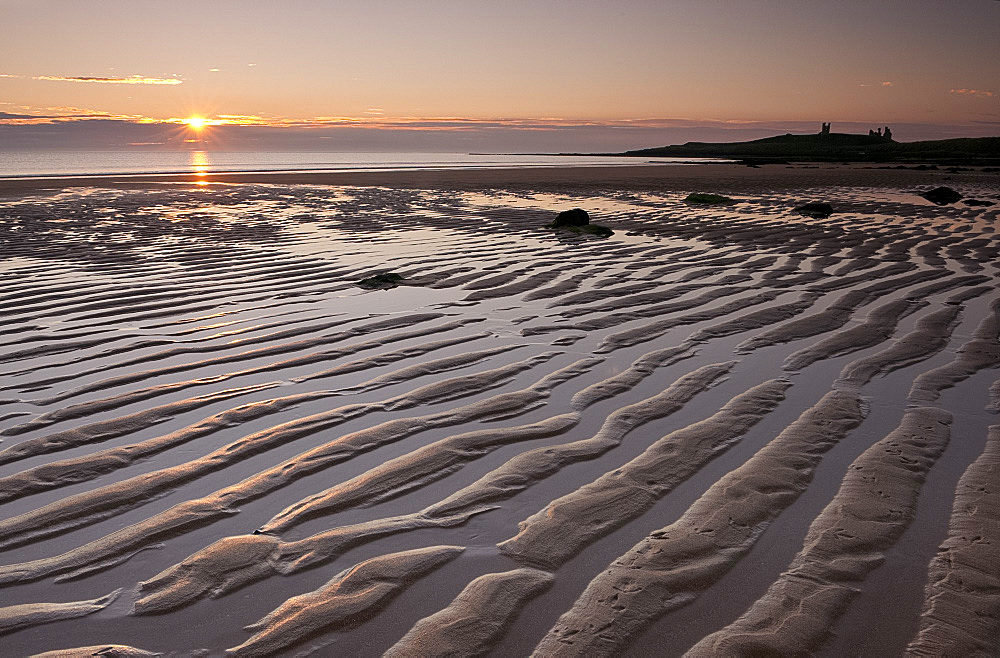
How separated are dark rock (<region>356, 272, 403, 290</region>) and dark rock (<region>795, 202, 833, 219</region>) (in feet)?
31.4

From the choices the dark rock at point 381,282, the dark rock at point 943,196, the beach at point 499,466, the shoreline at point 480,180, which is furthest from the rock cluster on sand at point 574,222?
the shoreline at point 480,180

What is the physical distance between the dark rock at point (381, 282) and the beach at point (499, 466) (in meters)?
0.06

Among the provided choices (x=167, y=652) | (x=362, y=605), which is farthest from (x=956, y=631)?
(x=167, y=652)

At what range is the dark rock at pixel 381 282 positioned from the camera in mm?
6801

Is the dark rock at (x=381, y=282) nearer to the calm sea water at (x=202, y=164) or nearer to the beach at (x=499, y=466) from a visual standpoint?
the beach at (x=499, y=466)

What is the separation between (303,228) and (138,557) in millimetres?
9977

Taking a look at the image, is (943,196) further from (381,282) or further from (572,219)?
(381,282)

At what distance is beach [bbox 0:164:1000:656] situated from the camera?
200 cm

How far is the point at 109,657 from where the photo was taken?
6.01 ft

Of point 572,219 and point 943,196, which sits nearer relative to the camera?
point 572,219

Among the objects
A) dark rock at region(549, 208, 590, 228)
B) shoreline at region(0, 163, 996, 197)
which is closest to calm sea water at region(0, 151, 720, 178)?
shoreline at region(0, 163, 996, 197)

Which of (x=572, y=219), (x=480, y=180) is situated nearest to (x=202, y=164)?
(x=480, y=180)

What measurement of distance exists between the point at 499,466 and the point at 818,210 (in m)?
12.8

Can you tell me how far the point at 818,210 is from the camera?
13898 millimetres
